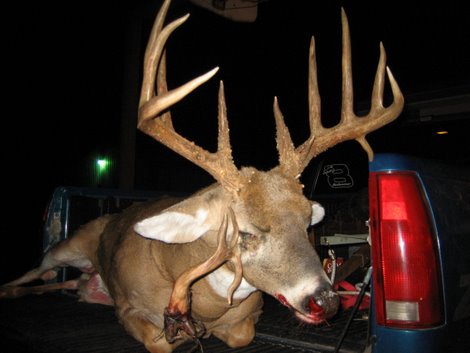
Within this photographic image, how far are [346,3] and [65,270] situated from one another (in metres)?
7.25

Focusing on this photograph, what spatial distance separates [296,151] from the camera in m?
3.29

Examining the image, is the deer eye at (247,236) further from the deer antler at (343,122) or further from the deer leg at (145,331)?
the deer leg at (145,331)

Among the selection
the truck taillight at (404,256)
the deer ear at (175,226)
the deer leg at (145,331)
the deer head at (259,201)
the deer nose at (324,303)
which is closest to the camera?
the truck taillight at (404,256)

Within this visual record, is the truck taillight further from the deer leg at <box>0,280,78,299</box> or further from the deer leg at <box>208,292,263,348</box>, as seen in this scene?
the deer leg at <box>0,280,78,299</box>

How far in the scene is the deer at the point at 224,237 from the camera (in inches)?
100

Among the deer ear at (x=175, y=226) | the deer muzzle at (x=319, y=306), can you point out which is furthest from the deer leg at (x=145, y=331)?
the deer muzzle at (x=319, y=306)

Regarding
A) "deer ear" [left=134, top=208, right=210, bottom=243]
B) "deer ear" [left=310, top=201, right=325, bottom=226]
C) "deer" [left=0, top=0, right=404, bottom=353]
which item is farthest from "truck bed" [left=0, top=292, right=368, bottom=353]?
"deer ear" [left=134, top=208, right=210, bottom=243]

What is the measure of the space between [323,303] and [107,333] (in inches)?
78.4

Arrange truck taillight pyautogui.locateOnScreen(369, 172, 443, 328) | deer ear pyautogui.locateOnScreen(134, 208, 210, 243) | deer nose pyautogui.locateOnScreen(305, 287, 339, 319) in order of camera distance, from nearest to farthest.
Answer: truck taillight pyautogui.locateOnScreen(369, 172, 443, 328) → deer nose pyautogui.locateOnScreen(305, 287, 339, 319) → deer ear pyautogui.locateOnScreen(134, 208, 210, 243)

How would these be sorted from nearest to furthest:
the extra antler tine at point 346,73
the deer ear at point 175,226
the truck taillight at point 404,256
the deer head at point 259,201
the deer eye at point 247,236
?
the truck taillight at point 404,256
the deer head at point 259,201
the deer eye at point 247,236
the deer ear at point 175,226
the extra antler tine at point 346,73

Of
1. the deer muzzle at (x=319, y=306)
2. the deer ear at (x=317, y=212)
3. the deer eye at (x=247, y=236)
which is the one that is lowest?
the deer muzzle at (x=319, y=306)

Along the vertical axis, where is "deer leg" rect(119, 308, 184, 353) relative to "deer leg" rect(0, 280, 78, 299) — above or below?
above

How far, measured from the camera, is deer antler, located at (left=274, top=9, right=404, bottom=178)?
3166mm

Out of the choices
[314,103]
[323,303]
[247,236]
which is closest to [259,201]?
[247,236]
